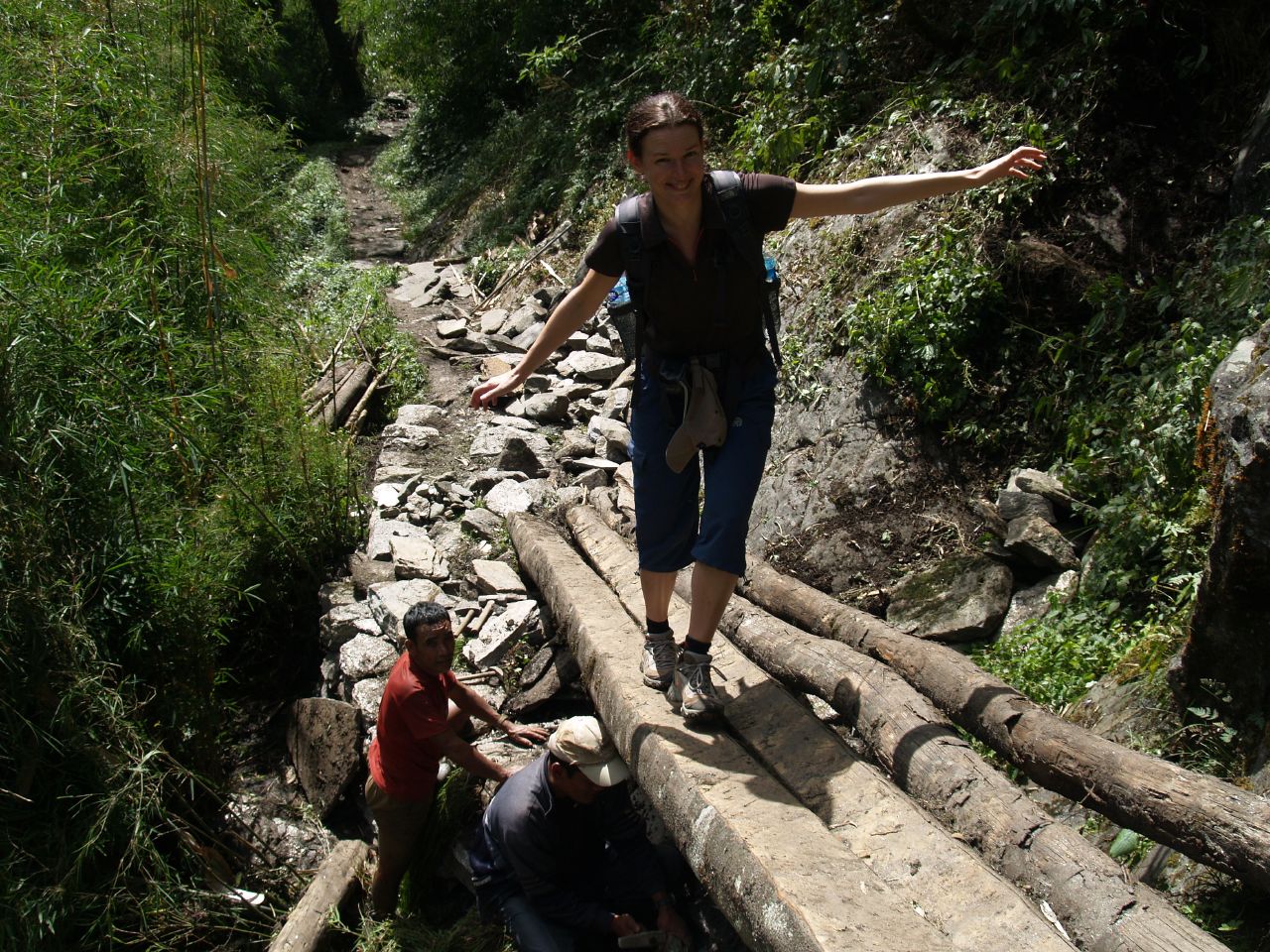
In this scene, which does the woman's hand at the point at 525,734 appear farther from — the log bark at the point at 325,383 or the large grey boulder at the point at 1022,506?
the log bark at the point at 325,383

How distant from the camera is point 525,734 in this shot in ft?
16.8

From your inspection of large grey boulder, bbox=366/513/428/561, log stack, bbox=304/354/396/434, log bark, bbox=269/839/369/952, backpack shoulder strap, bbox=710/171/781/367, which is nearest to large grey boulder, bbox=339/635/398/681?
large grey boulder, bbox=366/513/428/561

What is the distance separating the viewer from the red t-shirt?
448 cm

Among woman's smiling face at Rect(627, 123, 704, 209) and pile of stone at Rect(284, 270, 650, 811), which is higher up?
woman's smiling face at Rect(627, 123, 704, 209)

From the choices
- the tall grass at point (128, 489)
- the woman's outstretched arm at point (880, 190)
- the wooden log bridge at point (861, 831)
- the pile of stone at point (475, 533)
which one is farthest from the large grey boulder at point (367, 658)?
the woman's outstretched arm at point (880, 190)

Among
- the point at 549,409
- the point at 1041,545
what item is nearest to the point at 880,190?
the point at 1041,545

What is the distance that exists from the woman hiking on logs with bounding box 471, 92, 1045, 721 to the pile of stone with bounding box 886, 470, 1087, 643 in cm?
165

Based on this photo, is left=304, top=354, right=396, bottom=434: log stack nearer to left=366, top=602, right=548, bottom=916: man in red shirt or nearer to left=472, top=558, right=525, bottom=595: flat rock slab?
left=472, top=558, right=525, bottom=595: flat rock slab

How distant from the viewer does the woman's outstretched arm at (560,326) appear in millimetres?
3521

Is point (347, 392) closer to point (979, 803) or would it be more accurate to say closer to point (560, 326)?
point (560, 326)

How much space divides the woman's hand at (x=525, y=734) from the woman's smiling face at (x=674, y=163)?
285 cm

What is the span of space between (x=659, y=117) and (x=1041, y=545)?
278 centimetres

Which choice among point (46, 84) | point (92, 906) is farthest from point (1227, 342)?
point (46, 84)

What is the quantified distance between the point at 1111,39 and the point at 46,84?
21.3 ft
